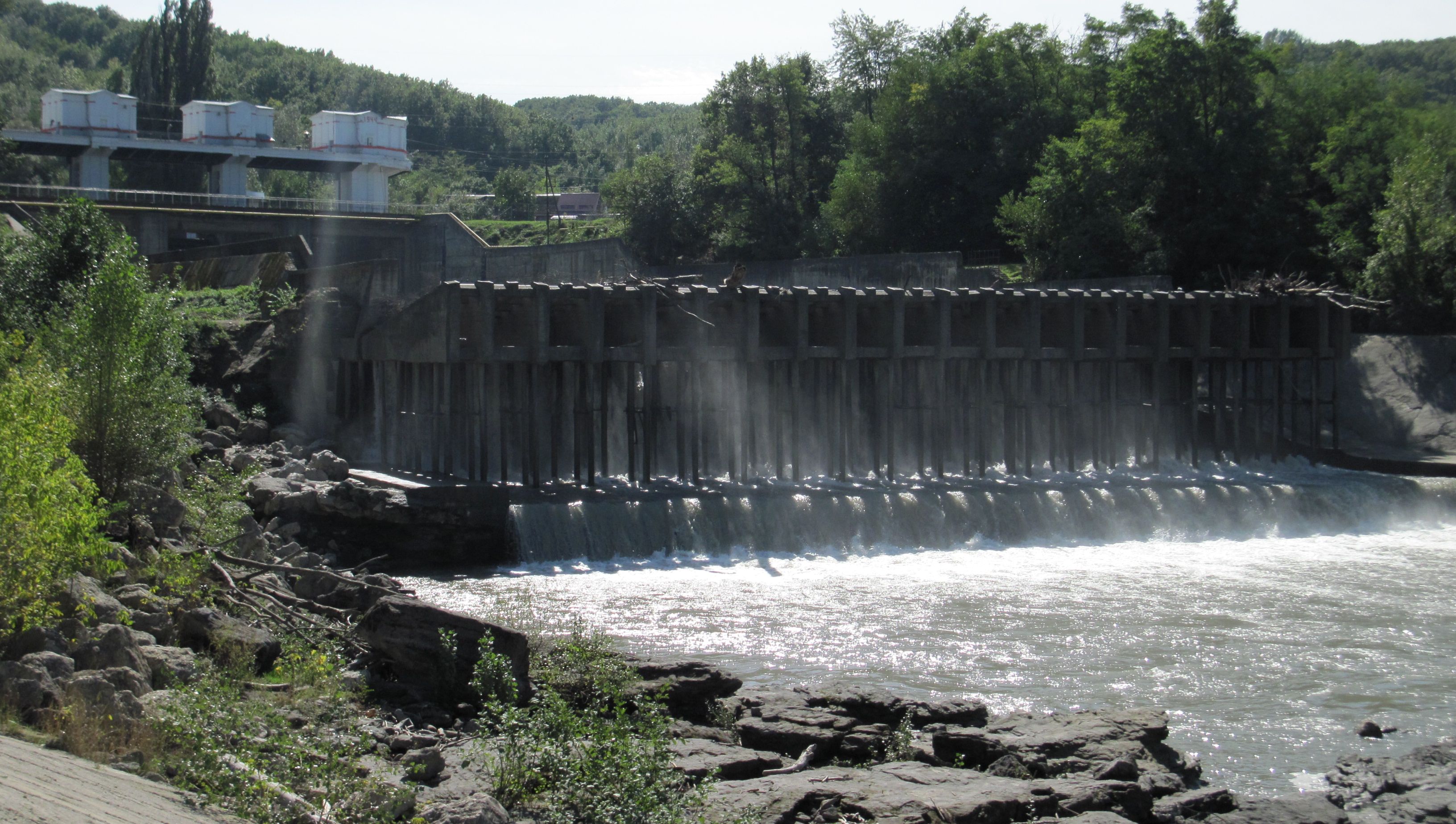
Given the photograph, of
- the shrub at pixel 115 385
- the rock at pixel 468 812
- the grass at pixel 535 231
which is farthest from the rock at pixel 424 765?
the grass at pixel 535 231

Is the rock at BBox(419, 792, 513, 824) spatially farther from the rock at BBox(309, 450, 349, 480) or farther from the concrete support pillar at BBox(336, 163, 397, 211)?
the concrete support pillar at BBox(336, 163, 397, 211)

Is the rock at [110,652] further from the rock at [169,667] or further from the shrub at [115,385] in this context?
the shrub at [115,385]

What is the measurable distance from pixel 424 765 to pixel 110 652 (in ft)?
10.1

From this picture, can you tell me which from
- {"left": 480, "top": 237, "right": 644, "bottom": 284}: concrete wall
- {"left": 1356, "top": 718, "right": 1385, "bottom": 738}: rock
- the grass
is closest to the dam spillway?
{"left": 480, "top": 237, "right": 644, "bottom": 284}: concrete wall

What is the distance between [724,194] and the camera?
6481 centimetres

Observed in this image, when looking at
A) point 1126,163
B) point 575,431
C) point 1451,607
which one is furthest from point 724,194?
point 1451,607

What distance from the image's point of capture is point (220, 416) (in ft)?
90.5

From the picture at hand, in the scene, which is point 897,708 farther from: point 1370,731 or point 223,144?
point 223,144

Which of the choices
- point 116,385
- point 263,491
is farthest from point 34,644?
point 263,491

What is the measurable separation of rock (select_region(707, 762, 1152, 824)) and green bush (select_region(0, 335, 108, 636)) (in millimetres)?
5986

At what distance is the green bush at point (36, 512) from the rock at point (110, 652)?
0.39 meters

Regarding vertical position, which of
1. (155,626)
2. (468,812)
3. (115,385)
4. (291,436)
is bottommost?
(468,812)

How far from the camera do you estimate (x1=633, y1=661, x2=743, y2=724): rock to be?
42.1ft

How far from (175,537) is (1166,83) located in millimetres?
37379
